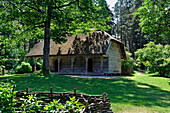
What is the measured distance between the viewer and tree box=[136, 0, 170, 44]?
14.2 metres

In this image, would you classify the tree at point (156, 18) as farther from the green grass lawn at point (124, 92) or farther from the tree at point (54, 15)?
the tree at point (54, 15)

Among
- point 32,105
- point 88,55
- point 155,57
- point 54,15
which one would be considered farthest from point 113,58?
point 32,105

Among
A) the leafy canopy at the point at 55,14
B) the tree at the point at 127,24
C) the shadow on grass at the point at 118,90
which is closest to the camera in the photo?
the shadow on grass at the point at 118,90

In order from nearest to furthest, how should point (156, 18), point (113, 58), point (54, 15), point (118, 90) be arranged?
1. point (118, 90)
2. point (156, 18)
3. point (54, 15)
4. point (113, 58)

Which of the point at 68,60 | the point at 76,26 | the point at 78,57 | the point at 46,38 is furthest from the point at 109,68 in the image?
the point at 46,38

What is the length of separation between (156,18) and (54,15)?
10786 millimetres

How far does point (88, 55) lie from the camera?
81.1 feet

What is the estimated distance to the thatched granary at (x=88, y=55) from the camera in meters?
24.2

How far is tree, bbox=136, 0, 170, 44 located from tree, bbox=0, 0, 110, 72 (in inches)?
224

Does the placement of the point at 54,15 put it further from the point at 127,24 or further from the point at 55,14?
the point at 127,24

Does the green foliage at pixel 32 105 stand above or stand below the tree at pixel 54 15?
below

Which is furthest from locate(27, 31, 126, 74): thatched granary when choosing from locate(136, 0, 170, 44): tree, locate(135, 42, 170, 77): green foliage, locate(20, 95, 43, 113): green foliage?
locate(20, 95, 43, 113): green foliage

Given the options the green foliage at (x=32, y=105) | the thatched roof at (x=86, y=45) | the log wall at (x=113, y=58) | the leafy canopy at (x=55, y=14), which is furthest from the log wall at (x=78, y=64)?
the green foliage at (x=32, y=105)

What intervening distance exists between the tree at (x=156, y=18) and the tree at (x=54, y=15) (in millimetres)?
5701
